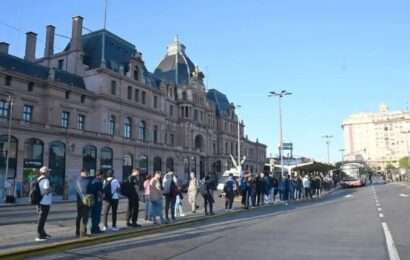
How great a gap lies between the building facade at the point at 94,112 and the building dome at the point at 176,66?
10.9 inches

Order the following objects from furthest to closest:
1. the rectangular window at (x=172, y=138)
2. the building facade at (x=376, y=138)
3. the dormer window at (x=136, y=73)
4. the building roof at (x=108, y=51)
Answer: the building facade at (x=376, y=138), the rectangular window at (x=172, y=138), the dormer window at (x=136, y=73), the building roof at (x=108, y=51)

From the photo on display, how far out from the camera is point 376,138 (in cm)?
15075

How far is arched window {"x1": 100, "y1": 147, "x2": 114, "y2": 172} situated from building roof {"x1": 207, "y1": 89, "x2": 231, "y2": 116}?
49.5 meters

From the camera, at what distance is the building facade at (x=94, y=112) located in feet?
139

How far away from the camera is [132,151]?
5856 centimetres

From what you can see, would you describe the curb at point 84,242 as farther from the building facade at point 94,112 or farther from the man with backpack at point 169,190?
the building facade at point 94,112

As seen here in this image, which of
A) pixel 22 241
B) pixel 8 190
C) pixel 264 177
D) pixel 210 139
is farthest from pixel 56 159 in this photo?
pixel 210 139

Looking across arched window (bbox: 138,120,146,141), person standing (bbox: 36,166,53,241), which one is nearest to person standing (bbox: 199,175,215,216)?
person standing (bbox: 36,166,53,241)

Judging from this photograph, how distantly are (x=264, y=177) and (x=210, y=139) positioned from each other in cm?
6606

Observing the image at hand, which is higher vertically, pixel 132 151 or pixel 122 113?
pixel 122 113

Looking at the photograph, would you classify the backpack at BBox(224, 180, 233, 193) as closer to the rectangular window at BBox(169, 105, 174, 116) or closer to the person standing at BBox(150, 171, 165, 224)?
the person standing at BBox(150, 171, 165, 224)

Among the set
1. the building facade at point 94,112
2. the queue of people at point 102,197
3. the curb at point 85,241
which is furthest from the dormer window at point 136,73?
the curb at point 85,241

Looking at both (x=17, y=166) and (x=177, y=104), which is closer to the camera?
(x=17, y=166)

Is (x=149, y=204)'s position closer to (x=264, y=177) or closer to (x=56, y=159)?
(x=264, y=177)
